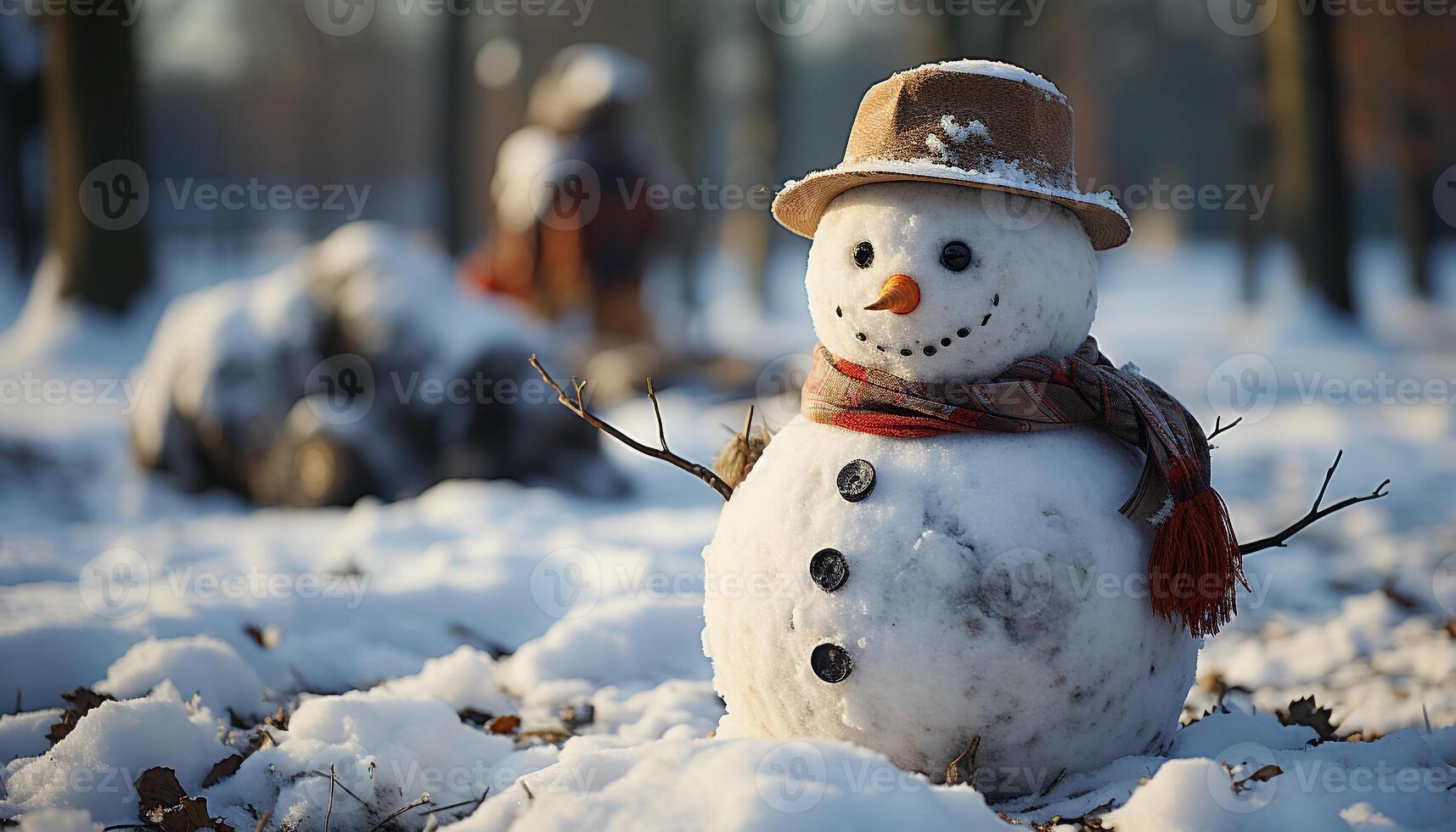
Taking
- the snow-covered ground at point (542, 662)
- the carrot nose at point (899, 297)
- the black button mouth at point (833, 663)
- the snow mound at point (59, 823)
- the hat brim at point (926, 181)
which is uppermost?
the hat brim at point (926, 181)

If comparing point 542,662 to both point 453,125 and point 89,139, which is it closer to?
point 89,139

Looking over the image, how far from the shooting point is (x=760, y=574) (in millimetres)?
2580

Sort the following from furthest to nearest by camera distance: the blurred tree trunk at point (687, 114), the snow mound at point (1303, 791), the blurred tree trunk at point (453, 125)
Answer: the blurred tree trunk at point (687, 114), the blurred tree trunk at point (453, 125), the snow mound at point (1303, 791)

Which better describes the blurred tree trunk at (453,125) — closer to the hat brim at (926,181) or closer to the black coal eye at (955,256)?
the hat brim at (926,181)

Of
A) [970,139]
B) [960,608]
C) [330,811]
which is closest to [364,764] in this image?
[330,811]

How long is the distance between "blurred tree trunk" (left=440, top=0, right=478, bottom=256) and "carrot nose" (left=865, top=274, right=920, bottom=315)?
13100 mm

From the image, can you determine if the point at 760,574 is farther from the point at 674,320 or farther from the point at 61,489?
the point at 674,320

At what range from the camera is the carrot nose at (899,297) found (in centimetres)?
252

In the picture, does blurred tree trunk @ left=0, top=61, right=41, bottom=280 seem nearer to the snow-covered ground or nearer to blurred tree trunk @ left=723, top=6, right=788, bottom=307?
the snow-covered ground

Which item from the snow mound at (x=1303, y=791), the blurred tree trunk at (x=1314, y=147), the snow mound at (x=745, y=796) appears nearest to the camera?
the snow mound at (x=745, y=796)

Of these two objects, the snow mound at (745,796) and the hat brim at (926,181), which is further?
the hat brim at (926,181)

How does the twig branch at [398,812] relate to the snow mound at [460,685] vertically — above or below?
above

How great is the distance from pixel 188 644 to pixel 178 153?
3937 cm

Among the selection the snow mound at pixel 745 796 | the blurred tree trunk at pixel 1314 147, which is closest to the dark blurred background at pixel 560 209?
the blurred tree trunk at pixel 1314 147
